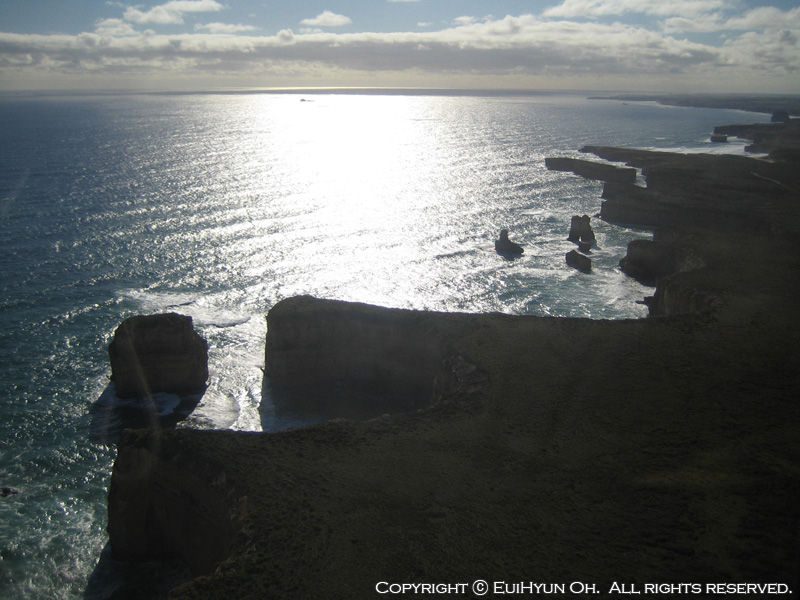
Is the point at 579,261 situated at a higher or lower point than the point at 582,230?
lower

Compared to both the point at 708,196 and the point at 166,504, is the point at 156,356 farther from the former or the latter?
the point at 708,196

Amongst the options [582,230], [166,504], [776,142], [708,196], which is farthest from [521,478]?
[776,142]

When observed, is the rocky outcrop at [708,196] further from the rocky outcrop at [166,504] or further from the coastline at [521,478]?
the rocky outcrop at [166,504]

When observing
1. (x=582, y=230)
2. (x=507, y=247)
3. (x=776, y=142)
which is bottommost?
(x=507, y=247)

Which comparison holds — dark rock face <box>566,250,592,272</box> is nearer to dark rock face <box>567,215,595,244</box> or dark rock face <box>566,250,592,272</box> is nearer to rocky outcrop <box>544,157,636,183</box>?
dark rock face <box>567,215,595,244</box>

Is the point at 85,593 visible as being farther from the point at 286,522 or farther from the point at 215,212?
the point at 215,212

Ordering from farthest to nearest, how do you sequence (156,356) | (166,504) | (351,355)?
(351,355)
(156,356)
(166,504)

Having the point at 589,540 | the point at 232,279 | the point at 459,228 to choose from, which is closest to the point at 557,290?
the point at 459,228
